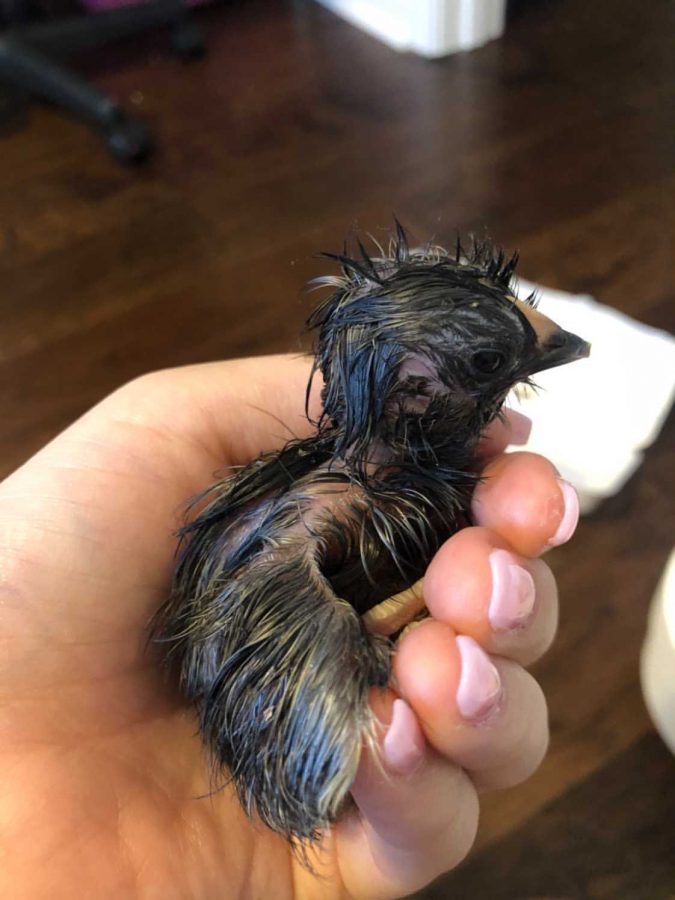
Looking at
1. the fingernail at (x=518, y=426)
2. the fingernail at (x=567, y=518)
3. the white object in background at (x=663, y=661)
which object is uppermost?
the fingernail at (x=567, y=518)

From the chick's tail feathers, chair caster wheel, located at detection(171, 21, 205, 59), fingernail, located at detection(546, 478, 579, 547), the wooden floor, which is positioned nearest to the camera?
the chick's tail feathers

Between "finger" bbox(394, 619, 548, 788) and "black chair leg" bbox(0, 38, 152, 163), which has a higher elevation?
"black chair leg" bbox(0, 38, 152, 163)

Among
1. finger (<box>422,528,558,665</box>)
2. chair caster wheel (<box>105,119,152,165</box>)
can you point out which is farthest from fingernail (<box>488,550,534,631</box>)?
chair caster wheel (<box>105,119,152,165</box>)

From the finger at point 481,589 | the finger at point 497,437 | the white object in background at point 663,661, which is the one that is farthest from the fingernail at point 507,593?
the white object in background at point 663,661

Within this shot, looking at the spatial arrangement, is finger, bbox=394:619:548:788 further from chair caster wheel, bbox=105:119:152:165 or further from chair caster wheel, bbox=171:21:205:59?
chair caster wheel, bbox=171:21:205:59

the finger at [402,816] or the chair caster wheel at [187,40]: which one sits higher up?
the chair caster wheel at [187,40]

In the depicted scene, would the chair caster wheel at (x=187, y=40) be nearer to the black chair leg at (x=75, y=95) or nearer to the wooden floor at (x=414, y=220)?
the wooden floor at (x=414, y=220)

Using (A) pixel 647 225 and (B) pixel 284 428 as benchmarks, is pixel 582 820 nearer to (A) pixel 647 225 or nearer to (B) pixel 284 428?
(B) pixel 284 428
